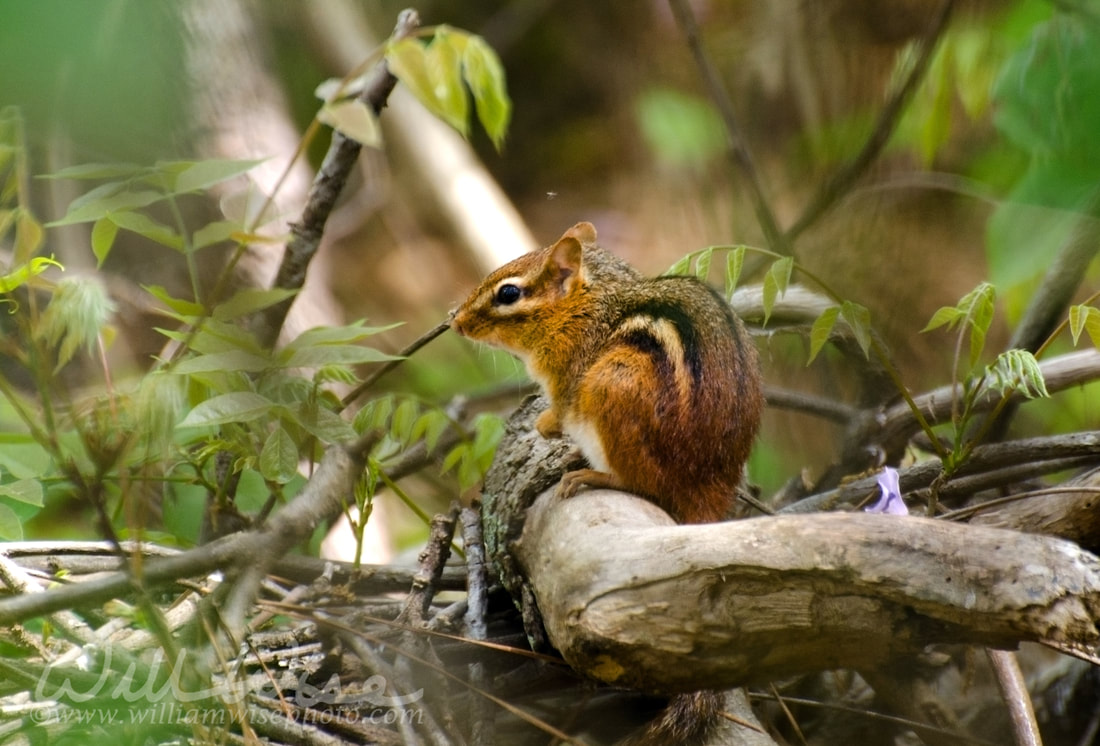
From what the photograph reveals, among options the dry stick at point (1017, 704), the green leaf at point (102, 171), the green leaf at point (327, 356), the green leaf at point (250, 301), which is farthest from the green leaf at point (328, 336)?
the dry stick at point (1017, 704)

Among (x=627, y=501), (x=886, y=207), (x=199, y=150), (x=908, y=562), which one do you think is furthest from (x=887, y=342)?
(x=199, y=150)

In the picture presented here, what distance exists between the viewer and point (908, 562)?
1.09 metres

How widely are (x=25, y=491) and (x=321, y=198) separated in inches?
29.6

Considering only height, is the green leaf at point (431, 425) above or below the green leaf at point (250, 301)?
below

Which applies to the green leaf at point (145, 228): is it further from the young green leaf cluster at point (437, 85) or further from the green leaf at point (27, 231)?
the young green leaf cluster at point (437, 85)

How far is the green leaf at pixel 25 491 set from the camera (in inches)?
62.2

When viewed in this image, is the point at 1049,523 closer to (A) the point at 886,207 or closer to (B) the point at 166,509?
(A) the point at 886,207

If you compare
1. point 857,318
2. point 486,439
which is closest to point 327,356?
point 486,439

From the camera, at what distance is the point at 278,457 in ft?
5.22

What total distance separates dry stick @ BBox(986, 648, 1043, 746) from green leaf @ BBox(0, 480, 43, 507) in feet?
5.42

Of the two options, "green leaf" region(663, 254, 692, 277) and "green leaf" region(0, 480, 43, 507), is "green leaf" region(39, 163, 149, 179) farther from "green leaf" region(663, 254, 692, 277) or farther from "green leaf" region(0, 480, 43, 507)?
"green leaf" region(663, 254, 692, 277)

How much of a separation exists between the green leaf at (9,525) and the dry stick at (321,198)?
54cm

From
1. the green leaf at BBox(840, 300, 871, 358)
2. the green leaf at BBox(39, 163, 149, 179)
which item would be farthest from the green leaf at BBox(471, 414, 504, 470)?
the green leaf at BBox(39, 163, 149, 179)

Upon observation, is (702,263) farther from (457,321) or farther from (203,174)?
(203,174)
